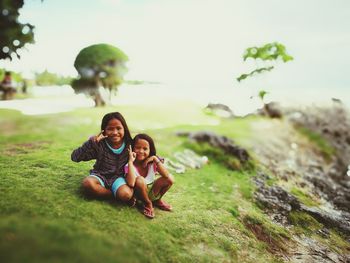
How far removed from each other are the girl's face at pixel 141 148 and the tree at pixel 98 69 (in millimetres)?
Answer: 19079

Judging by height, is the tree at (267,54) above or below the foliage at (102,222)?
above

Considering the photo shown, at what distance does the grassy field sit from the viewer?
3.67m

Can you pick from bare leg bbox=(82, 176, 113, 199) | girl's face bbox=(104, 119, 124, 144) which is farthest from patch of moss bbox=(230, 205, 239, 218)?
girl's face bbox=(104, 119, 124, 144)

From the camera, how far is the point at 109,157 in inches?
215

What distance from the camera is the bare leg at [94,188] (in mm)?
5159

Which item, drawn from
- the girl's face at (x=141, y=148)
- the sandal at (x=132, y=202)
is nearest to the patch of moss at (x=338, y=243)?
the sandal at (x=132, y=202)

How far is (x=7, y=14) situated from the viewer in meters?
6.69

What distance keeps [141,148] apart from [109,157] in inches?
23.8

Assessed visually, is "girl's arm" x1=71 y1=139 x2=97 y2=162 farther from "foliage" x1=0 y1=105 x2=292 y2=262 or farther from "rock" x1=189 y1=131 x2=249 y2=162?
"rock" x1=189 y1=131 x2=249 y2=162

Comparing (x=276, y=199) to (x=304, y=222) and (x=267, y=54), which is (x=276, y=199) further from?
(x=267, y=54)

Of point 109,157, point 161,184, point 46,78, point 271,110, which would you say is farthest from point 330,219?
point 46,78

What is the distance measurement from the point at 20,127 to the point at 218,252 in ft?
45.2

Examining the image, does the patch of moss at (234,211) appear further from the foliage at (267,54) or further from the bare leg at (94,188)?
→ the foliage at (267,54)

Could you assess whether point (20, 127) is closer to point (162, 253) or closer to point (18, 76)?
point (162, 253)
